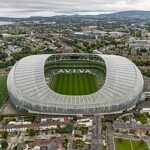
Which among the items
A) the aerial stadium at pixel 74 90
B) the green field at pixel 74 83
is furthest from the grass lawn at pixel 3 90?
the green field at pixel 74 83

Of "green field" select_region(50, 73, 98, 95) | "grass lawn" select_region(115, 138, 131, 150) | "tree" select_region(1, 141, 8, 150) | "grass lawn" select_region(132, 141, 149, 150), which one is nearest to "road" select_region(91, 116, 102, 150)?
"grass lawn" select_region(115, 138, 131, 150)

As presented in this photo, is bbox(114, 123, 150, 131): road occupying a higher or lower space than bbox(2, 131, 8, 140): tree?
lower

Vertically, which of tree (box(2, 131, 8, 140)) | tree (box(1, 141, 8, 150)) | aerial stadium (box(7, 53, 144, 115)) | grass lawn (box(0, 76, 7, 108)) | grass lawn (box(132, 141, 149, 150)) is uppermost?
aerial stadium (box(7, 53, 144, 115))

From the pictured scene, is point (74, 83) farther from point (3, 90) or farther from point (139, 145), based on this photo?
point (139, 145)

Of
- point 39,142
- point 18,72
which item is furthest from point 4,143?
point 18,72

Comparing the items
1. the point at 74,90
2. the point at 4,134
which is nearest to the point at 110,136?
the point at 4,134

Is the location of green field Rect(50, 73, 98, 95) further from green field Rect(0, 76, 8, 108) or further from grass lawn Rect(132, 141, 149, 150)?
grass lawn Rect(132, 141, 149, 150)

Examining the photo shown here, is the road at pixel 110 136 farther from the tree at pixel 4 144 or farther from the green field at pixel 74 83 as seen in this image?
the tree at pixel 4 144
